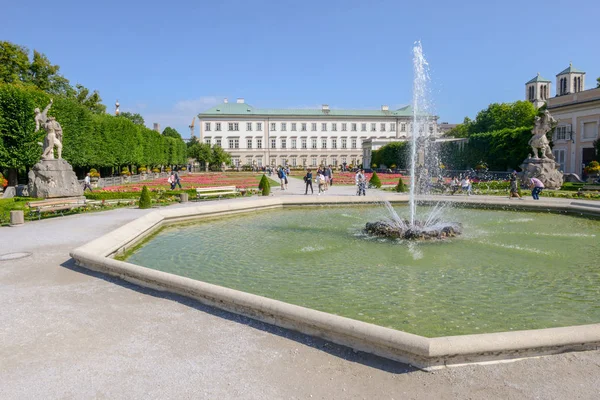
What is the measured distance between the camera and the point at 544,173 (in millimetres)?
24969

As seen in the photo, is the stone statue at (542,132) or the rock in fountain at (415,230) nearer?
the rock in fountain at (415,230)

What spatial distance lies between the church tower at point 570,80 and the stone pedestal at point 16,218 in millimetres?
78226

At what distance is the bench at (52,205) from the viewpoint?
13.3m

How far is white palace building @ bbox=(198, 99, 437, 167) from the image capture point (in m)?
87.4

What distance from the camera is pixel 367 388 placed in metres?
3.51

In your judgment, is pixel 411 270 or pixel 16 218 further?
pixel 16 218

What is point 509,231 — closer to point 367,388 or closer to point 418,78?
point 418,78

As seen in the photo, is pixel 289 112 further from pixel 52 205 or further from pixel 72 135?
pixel 52 205

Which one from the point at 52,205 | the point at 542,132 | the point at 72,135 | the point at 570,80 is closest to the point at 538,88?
the point at 570,80

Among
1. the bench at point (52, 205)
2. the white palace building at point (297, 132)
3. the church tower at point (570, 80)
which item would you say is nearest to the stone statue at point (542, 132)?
the bench at point (52, 205)

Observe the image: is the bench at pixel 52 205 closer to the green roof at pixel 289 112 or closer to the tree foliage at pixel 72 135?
the tree foliage at pixel 72 135

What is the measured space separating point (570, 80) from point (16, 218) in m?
79.7

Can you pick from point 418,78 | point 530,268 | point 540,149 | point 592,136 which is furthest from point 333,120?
point 530,268

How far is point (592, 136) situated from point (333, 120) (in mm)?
57816
